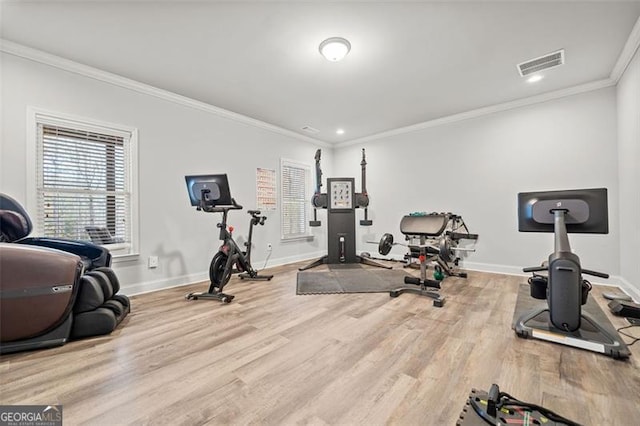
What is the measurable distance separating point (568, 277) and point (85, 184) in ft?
14.5

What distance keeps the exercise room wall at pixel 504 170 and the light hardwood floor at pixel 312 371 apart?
1705mm

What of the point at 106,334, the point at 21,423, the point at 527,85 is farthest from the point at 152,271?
the point at 527,85

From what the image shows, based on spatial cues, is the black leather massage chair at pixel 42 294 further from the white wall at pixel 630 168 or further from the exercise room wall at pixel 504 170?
the white wall at pixel 630 168

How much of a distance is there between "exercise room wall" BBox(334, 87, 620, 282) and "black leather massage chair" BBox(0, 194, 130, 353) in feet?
15.0

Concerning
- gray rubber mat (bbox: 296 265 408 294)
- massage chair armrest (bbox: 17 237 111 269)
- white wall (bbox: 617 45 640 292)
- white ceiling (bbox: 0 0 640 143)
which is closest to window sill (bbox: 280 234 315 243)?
gray rubber mat (bbox: 296 265 408 294)

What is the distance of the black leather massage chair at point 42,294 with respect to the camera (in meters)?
1.64

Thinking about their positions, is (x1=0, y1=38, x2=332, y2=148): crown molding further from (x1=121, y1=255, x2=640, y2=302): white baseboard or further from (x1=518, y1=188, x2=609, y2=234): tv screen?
(x1=518, y1=188, x2=609, y2=234): tv screen

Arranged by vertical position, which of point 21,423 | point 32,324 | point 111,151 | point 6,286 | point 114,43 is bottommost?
point 21,423

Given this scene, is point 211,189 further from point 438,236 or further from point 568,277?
point 568,277

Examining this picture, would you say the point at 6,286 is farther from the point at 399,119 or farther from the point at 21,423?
the point at 399,119

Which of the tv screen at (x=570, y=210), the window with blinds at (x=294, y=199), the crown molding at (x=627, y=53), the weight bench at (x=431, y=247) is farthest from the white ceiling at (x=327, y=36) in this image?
the weight bench at (x=431, y=247)

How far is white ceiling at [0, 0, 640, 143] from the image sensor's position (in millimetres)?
2021

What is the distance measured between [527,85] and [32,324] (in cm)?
548

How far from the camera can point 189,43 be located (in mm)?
2385
